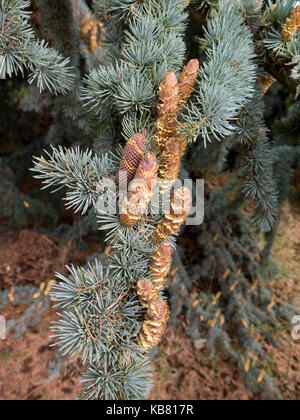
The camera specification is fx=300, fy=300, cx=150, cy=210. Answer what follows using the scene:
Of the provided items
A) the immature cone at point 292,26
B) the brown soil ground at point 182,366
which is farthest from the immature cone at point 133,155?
the brown soil ground at point 182,366

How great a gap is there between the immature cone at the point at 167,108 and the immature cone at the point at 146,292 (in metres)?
0.24

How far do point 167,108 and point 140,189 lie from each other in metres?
0.15

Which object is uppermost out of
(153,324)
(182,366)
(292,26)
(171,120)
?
(292,26)

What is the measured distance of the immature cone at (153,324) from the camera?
1.51 ft

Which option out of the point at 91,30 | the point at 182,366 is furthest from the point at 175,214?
the point at 182,366

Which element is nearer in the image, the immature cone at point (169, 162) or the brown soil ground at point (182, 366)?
the immature cone at point (169, 162)

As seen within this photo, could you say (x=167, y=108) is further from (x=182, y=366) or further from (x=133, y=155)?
(x=182, y=366)

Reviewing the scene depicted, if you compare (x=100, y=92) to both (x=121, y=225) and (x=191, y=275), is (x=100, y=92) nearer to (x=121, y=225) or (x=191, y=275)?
(x=121, y=225)

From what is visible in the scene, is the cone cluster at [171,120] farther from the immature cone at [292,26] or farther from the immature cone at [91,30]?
the immature cone at [91,30]

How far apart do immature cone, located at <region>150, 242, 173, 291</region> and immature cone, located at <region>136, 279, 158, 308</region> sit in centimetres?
4

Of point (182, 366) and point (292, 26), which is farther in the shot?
point (182, 366)

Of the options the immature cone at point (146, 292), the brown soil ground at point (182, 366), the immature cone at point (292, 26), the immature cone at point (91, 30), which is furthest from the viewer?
the brown soil ground at point (182, 366)

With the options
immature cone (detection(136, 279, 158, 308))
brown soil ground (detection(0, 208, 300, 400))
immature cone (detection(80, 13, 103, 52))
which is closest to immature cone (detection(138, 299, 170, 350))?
immature cone (detection(136, 279, 158, 308))

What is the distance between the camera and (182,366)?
3.95ft
